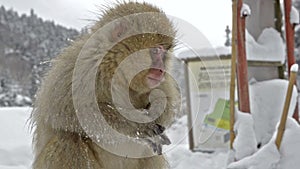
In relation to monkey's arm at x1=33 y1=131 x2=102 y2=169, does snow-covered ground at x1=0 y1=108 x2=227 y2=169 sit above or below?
below

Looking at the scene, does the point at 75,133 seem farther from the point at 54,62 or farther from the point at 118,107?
the point at 54,62

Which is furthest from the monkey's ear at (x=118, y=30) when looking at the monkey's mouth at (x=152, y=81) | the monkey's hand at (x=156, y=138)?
the monkey's hand at (x=156, y=138)

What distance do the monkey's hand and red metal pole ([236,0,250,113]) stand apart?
1.19 meters

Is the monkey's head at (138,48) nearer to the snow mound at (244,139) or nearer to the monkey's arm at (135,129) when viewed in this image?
the monkey's arm at (135,129)

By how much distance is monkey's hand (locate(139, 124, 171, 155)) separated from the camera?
1.03m

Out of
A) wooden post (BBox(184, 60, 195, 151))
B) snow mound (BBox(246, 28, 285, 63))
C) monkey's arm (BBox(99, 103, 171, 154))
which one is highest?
snow mound (BBox(246, 28, 285, 63))

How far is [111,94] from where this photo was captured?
1.01 m

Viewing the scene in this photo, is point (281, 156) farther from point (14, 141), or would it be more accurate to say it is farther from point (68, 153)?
point (14, 141)

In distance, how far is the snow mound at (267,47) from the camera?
237cm

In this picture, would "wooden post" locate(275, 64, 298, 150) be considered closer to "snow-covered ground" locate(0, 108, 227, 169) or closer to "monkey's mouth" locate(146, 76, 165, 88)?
"snow-covered ground" locate(0, 108, 227, 169)

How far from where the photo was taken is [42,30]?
28.4 ft

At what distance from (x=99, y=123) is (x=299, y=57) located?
10252 mm

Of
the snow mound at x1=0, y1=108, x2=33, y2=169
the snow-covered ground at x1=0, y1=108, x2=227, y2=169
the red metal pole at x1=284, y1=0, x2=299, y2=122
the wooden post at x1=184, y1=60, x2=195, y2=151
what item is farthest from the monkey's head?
the wooden post at x1=184, y1=60, x2=195, y2=151

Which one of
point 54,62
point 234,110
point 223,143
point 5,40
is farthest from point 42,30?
point 54,62
